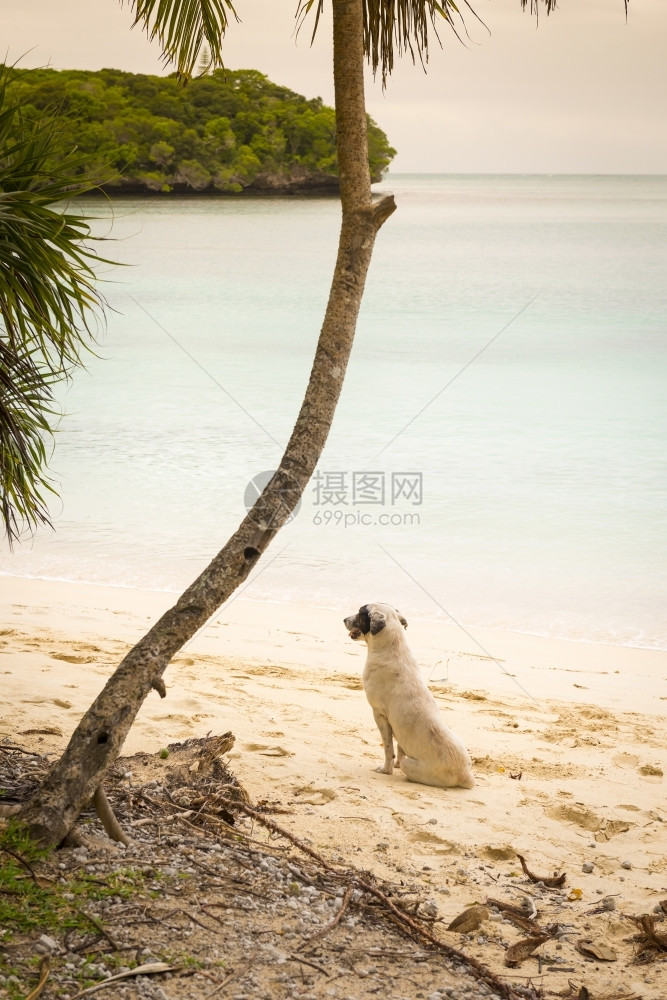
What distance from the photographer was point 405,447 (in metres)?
14.0

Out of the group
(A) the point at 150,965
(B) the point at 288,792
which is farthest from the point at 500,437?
(A) the point at 150,965

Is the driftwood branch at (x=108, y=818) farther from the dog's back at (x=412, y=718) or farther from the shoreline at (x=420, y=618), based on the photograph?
the shoreline at (x=420, y=618)

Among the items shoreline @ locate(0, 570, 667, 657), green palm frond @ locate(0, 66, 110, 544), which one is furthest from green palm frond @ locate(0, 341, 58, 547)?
shoreline @ locate(0, 570, 667, 657)

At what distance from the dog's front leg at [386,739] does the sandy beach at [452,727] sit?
0.08 metres

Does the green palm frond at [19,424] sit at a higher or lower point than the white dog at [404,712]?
higher

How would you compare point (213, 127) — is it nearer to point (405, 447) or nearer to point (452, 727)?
point (405, 447)

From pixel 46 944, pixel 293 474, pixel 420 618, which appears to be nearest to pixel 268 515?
pixel 293 474

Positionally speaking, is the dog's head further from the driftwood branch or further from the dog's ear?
the driftwood branch

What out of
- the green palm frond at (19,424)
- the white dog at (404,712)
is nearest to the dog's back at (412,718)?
the white dog at (404,712)

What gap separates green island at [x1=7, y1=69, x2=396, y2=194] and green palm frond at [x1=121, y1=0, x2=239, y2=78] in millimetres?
27684

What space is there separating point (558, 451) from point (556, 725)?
890 centimetres

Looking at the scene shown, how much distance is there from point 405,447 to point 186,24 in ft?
33.4

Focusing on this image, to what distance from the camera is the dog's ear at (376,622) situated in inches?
177

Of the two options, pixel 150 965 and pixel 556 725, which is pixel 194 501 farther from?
pixel 150 965
